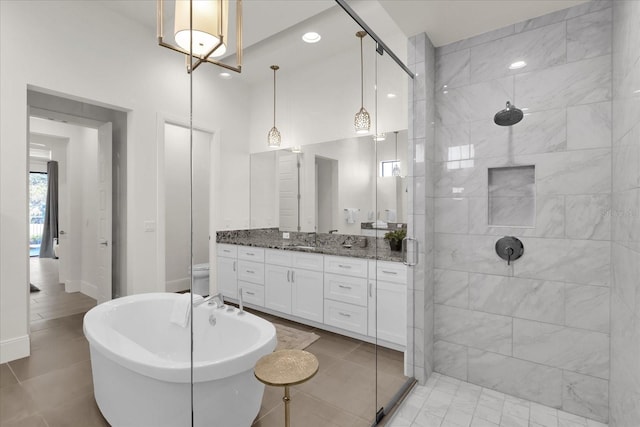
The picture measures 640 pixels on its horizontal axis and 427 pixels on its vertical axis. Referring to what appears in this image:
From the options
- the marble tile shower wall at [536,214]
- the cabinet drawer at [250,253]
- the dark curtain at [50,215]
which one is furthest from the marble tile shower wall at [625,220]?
the dark curtain at [50,215]

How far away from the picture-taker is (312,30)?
1576 mm

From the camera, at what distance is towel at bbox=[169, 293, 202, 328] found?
0.94 m

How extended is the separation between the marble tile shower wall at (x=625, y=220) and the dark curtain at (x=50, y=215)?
209cm

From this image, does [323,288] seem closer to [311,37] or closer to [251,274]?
[251,274]

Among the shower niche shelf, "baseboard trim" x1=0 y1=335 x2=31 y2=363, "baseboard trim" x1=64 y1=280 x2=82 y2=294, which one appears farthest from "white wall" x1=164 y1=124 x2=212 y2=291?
the shower niche shelf

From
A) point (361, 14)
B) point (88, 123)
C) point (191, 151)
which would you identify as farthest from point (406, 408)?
point (361, 14)

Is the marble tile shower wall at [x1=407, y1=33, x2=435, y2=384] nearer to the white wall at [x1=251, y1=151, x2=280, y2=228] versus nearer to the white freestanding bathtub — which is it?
the white wall at [x1=251, y1=151, x2=280, y2=228]

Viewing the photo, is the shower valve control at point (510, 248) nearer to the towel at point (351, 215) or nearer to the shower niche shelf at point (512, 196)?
the shower niche shelf at point (512, 196)

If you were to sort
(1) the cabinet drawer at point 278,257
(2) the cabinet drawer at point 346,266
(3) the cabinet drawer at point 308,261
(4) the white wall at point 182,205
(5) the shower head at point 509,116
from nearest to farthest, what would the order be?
(4) the white wall at point 182,205 < (1) the cabinet drawer at point 278,257 < (3) the cabinet drawer at point 308,261 < (2) the cabinet drawer at point 346,266 < (5) the shower head at point 509,116

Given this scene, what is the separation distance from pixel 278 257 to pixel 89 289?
639 mm

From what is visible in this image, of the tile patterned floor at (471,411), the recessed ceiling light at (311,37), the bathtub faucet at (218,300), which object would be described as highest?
the recessed ceiling light at (311,37)

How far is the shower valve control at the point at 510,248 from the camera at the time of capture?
7.14 ft

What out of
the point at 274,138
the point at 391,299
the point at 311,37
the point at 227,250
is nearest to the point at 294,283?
the point at 227,250

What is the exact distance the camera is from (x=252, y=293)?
3.86 feet
